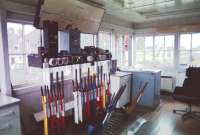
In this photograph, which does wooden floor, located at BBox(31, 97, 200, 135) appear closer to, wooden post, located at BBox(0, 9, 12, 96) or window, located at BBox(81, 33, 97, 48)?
wooden post, located at BBox(0, 9, 12, 96)

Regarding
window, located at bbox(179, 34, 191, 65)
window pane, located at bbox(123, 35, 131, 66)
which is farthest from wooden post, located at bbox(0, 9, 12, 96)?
window, located at bbox(179, 34, 191, 65)

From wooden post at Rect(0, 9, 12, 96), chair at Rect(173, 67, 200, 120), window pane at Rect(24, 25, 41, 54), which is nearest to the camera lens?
wooden post at Rect(0, 9, 12, 96)

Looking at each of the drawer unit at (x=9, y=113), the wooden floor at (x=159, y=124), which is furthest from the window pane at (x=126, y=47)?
the drawer unit at (x=9, y=113)

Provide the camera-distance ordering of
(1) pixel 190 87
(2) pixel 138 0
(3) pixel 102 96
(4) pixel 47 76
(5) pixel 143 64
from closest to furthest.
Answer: (4) pixel 47 76 → (2) pixel 138 0 → (3) pixel 102 96 → (1) pixel 190 87 → (5) pixel 143 64

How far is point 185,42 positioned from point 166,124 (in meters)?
2.73

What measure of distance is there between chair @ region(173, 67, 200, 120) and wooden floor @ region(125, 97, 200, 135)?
0.66ft

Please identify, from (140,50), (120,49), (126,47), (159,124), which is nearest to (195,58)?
(140,50)

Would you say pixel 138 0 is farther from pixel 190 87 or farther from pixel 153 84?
pixel 190 87

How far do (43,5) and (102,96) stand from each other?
1982 mm

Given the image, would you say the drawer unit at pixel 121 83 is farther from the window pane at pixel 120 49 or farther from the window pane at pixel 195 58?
the window pane at pixel 195 58

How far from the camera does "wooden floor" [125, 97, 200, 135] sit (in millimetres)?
2746

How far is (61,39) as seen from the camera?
8.94 ft

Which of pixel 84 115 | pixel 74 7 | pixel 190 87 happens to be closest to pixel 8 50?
pixel 74 7

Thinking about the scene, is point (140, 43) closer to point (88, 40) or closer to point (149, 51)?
point (149, 51)
